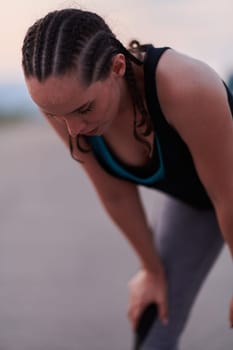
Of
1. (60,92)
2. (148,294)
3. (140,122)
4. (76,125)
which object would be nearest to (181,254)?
(148,294)

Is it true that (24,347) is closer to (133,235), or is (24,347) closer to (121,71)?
(133,235)

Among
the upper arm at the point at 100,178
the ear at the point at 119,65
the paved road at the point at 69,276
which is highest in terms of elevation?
the ear at the point at 119,65

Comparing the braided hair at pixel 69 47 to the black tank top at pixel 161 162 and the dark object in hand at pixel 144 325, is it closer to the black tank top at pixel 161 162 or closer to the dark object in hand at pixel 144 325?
the black tank top at pixel 161 162

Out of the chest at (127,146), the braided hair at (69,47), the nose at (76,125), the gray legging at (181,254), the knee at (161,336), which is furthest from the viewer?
the knee at (161,336)

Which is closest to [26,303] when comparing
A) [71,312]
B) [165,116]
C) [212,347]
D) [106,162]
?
[71,312]

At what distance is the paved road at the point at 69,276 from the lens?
243 centimetres

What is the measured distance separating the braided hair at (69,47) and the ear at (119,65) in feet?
0.03

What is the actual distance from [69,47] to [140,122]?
0.28 metres

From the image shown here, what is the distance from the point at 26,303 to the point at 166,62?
64.5 inches

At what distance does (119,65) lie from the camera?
1.30 metres

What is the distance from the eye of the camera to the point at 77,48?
4.01 feet

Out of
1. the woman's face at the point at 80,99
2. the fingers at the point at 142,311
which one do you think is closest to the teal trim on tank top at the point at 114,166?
the woman's face at the point at 80,99

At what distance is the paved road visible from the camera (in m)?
2.43

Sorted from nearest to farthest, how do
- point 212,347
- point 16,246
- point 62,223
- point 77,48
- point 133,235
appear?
point 77,48 < point 133,235 < point 212,347 < point 16,246 < point 62,223
